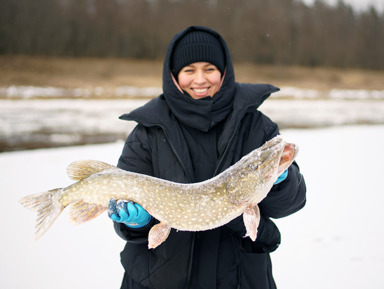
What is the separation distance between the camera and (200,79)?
193 centimetres

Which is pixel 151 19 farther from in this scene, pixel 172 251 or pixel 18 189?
pixel 172 251

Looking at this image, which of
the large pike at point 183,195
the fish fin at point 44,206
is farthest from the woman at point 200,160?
the fish fin at point 44,206

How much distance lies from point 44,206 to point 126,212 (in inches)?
17.4

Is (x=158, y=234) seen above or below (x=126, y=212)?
below

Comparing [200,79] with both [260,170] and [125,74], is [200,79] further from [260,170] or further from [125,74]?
[125,74]

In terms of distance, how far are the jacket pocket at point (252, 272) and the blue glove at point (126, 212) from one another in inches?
22.8

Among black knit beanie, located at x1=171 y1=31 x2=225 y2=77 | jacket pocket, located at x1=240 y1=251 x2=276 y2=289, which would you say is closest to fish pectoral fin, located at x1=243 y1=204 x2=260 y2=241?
Result: jacket pocket, located at x1=240 y1=251 x2=276 y2=289

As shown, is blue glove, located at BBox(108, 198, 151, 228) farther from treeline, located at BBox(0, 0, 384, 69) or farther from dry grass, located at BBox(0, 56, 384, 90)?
treeline, located at BBox(0, 0, 384, 69)

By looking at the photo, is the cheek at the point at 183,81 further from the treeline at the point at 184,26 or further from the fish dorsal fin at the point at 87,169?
the treeline at the point at 184,26

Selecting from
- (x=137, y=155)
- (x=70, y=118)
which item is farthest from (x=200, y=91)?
(x=70, y=118)

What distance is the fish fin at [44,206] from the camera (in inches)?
68.5

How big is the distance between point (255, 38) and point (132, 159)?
31489mm

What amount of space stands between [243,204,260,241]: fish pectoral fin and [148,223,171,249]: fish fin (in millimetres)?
381

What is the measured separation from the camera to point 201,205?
5.54ft
